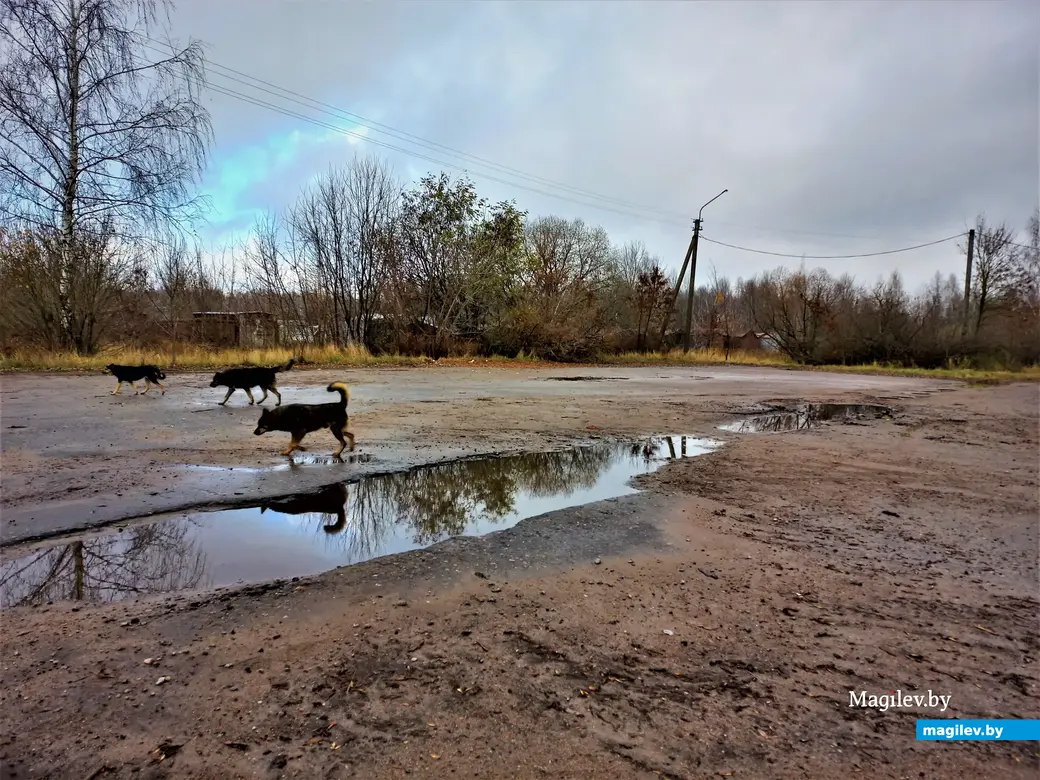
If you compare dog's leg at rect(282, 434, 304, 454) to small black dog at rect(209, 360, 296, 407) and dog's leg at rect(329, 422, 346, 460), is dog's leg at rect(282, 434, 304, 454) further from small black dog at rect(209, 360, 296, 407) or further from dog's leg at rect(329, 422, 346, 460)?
small black dog at rect(209, 360, 296, 407)

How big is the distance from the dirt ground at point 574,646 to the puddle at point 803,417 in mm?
3928

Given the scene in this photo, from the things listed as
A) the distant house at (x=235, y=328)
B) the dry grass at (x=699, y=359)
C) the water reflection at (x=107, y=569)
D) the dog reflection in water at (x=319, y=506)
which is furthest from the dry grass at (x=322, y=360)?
the water reflection at (x=107, y=569)

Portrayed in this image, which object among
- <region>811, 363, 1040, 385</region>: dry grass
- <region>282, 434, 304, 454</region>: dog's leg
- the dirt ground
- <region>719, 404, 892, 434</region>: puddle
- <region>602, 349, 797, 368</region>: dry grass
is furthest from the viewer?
<region>602, 349, 797, 368</region>: dry grass

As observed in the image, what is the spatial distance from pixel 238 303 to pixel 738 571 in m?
28.1

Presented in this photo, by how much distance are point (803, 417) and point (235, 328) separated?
22.3 metres

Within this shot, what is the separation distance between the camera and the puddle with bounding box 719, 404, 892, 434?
9.80m

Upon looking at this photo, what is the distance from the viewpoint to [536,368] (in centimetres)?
2400

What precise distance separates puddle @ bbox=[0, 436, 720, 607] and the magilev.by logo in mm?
2772

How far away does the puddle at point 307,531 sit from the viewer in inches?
134

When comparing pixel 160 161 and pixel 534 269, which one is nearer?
pixel 160 161

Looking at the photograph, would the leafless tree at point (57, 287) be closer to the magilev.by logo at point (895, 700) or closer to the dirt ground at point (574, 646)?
the dirt ground at point (574, 646)

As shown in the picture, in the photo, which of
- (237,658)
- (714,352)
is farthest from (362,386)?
(714,352)

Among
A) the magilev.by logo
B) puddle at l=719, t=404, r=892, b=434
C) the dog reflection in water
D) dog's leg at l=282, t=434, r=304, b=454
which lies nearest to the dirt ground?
the magilev.by logo

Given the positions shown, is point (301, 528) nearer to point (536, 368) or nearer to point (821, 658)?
point (821, 658)
